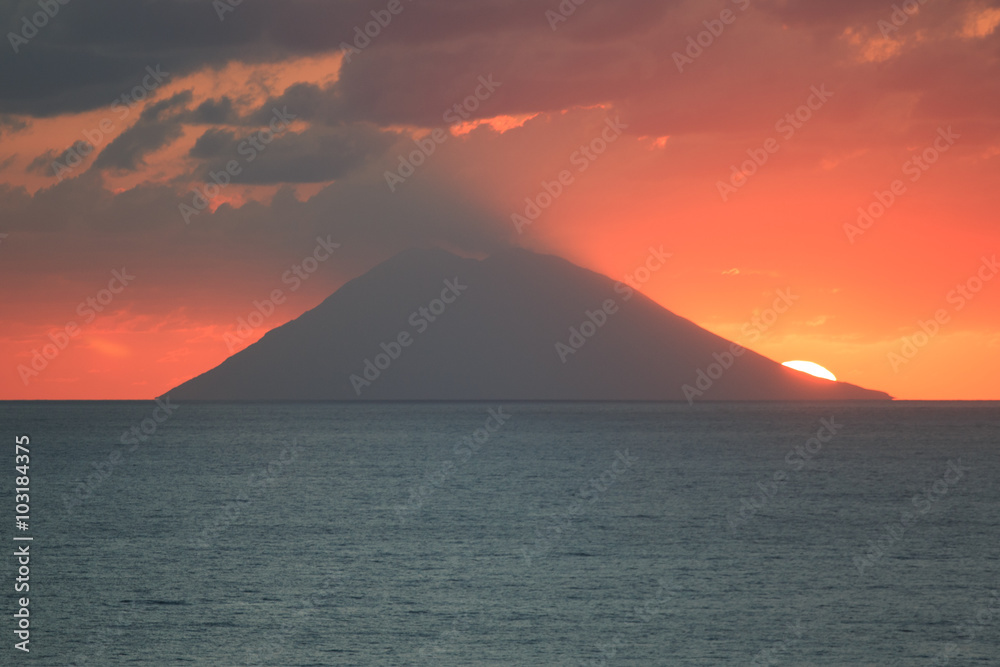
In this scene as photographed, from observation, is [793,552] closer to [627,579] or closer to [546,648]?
[627,579]

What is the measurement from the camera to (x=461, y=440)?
182 metres

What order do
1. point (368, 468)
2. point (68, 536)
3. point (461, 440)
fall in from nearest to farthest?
point (68, 536) < point (368, 468) < point (461, 440)

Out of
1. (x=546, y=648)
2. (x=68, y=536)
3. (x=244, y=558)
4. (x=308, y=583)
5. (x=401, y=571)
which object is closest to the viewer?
(x=546, y=648)


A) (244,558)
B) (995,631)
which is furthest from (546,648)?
(244,558)

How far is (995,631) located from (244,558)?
36468 millimetres

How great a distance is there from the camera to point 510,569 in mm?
48219

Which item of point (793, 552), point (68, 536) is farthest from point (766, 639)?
point (68, 536)

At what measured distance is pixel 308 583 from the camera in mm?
44844

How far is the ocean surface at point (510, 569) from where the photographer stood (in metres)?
35.3

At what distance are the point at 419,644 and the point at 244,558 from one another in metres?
20.1

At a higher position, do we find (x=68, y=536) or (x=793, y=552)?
(x=68, y=536)

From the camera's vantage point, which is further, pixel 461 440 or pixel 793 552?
pixel 461 440

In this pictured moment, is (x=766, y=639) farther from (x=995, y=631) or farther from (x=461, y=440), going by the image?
(x=461, y=440)

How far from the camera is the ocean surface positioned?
1389 inches
